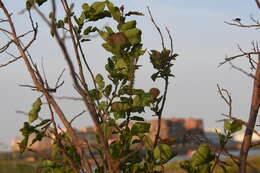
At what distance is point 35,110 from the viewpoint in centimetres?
159

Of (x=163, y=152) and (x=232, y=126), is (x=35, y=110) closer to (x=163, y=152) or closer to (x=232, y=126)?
(x=163, y=152)

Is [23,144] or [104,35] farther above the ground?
[104,35]

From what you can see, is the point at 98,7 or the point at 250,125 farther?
the point at 98,7

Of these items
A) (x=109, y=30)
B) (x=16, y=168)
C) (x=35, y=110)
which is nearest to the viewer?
(x=35, y=110)

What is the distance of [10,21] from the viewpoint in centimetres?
167

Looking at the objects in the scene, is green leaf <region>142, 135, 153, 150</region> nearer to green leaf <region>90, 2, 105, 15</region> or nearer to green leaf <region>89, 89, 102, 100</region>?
green leaf <region>89, 89, 102, 100</region>

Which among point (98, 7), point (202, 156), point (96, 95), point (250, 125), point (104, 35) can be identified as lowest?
point (202, 156)

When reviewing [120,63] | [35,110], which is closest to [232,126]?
[120,63]

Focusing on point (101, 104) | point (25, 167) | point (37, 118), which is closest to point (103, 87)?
point (101, 104)

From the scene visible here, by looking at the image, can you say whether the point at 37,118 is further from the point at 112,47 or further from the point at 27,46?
the point at 112,47

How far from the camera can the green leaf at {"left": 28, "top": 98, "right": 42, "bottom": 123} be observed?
1587 mm

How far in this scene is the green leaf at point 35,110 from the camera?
159cm

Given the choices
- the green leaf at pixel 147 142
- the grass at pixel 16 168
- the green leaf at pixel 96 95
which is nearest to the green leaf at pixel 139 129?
the green leaf at pixel 147 142

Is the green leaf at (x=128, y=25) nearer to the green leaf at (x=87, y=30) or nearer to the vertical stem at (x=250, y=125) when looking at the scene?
the green leaf at (x=87, y=30)
